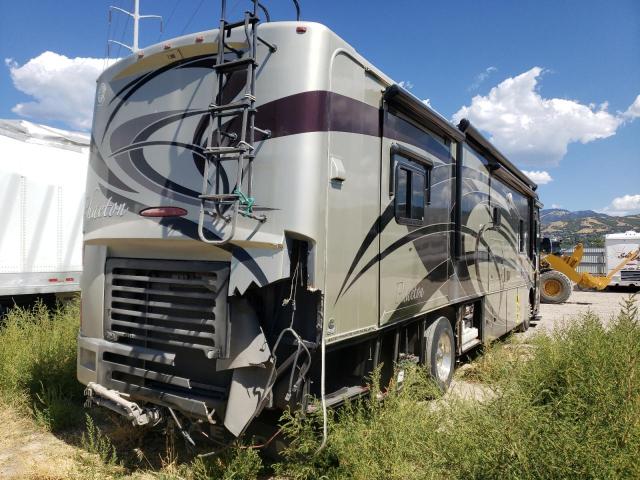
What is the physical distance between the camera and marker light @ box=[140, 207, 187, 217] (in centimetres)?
386

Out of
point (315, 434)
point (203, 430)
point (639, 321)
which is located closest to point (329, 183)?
point (315, 434)

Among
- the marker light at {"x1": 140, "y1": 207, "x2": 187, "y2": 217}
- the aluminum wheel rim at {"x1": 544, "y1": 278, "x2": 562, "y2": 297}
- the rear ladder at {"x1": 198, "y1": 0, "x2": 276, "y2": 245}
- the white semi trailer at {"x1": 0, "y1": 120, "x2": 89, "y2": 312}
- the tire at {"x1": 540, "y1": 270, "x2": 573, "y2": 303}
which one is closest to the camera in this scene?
the rear ladder at {"x1": 198, "y1": 0, "x2": 276, "y2": 245}

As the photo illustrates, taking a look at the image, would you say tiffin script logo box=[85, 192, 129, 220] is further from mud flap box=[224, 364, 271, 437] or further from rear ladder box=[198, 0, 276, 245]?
mud flap box=[224, 364, 271, 437]

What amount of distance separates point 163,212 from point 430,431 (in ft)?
8.79

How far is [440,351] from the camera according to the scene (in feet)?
20.4

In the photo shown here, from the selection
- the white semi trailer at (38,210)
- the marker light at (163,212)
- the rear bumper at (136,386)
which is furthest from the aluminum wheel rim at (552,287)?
the marker light at (163,212)

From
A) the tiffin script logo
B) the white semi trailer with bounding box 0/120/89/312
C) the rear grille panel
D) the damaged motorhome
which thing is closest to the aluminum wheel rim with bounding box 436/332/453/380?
the damaged motorhome

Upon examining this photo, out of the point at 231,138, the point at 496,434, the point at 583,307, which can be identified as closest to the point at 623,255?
the point at 583,307

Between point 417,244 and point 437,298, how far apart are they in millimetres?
952

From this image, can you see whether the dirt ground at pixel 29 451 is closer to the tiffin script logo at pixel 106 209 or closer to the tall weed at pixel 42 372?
the tall weed at pixel 42 372

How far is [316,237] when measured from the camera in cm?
356

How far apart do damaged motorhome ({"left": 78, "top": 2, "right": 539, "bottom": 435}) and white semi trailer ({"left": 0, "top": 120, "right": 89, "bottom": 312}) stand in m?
3.91

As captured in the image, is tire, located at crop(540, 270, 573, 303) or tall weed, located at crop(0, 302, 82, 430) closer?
tall weed, located at crop(0, 302, 82, 430)

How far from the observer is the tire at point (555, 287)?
17266 millimetres
